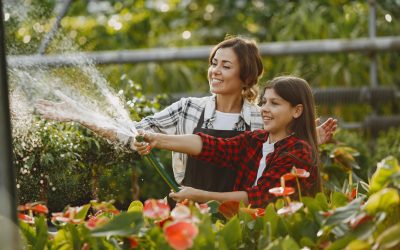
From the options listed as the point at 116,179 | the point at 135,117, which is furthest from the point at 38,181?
the point at 135,117

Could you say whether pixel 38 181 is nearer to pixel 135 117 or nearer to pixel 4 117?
pixel 135 117

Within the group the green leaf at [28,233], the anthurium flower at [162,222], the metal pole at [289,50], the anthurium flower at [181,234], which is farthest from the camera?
the metal pole at [289,50]

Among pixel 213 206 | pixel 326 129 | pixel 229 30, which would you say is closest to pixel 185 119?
pixel 326 129

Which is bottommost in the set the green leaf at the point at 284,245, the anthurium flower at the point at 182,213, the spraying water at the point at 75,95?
the green leaf at the point at 284,245

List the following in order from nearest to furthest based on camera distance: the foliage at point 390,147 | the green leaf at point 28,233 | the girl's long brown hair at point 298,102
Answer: the green leaf at point 28,233, the girl's long brown hair at point 298,102, the foliage at point 390,147

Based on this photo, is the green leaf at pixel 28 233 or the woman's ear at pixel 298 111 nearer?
the green leaf at pixel 28 233

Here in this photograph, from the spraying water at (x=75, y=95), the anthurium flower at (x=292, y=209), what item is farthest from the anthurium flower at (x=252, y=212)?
the spraying water at (x=75, y=95)

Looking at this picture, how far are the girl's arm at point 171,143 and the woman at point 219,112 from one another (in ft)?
0.69

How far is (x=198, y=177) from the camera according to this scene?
8.98ft

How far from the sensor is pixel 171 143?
2.39m

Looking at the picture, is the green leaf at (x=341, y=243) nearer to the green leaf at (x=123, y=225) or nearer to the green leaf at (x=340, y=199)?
the green leaf at (x=340, y=199)

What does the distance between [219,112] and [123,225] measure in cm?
125

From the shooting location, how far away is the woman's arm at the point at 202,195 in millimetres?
2262

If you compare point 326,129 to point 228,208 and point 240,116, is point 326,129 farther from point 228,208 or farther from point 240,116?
point 228,208
